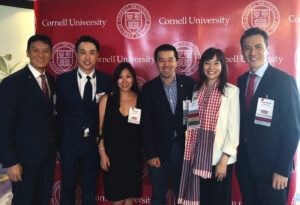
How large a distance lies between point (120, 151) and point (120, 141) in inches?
3.4

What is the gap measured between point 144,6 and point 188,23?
1.61 feet

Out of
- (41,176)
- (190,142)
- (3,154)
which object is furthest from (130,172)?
(3,154)

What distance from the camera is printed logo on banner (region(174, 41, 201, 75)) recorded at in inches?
119

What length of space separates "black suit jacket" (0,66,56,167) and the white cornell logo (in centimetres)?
113

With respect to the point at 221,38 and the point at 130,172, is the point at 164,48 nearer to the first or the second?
the point at 221,38

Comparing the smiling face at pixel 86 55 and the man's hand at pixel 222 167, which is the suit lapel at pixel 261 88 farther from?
the smiling face at pixel 86 55

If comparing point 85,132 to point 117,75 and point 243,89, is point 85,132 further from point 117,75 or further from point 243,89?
point 243,89

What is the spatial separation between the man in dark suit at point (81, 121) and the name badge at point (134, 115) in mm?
303

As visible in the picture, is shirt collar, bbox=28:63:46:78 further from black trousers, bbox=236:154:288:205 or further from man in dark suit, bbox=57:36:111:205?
black trousers, bbox=236:154:288:205

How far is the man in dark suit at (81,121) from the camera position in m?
2.61

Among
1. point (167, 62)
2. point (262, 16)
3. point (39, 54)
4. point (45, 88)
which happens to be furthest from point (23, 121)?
point (262, 16)

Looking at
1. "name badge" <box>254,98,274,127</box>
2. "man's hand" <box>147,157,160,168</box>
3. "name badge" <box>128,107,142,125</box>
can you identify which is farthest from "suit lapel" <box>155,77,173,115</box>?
"name badge" <box>254,98,274,127</box>

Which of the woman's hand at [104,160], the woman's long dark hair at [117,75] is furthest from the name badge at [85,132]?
the woman's long dark hair at [117,75]

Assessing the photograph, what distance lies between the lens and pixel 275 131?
6.82 feet
